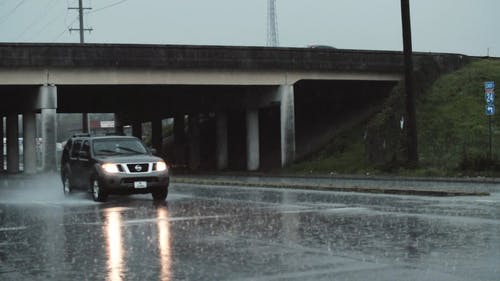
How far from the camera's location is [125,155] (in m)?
21.0

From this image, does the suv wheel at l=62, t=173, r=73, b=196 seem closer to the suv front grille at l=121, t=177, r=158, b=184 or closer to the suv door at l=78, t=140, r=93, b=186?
the suv door at l=78, t=140, r=93, b=186

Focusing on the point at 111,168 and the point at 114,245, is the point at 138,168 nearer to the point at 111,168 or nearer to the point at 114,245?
the point at 111,168

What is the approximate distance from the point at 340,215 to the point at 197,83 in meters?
29.1

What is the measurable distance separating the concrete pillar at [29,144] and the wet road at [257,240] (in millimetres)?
33033

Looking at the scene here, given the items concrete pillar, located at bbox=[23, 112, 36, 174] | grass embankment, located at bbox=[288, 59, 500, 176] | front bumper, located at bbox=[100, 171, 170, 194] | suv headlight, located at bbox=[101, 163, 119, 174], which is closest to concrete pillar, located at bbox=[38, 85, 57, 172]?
concrete pillar, located at bbox=[23, 112, 36, 174]

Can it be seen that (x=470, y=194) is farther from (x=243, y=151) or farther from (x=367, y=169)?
(x=243, y=151)

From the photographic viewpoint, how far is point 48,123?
42719mm

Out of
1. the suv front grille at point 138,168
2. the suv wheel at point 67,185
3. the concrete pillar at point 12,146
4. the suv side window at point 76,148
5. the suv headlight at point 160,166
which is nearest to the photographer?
the suv front grille at point 138,168

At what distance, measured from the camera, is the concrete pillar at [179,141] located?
7012cm

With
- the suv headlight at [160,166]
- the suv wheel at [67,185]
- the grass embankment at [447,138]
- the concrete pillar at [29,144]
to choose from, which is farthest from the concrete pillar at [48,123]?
the suv headlight at [160,166]

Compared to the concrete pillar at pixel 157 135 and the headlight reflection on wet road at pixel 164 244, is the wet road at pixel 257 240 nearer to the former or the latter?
the headlight reflection on wet road at pixel 164 244

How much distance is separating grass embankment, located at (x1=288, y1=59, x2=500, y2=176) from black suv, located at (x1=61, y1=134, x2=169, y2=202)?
1522cm

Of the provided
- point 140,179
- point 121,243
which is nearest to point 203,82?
point 140,179

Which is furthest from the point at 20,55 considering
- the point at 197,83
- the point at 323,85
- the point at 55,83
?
the point at 323,85
